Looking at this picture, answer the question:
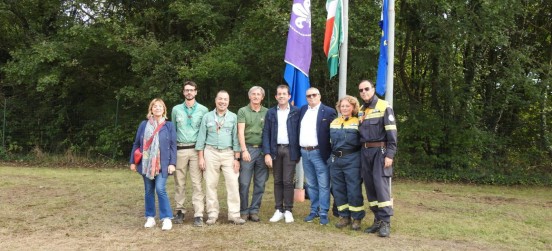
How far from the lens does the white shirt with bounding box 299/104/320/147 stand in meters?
6.09

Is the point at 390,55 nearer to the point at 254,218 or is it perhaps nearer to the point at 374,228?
the point at 374,228

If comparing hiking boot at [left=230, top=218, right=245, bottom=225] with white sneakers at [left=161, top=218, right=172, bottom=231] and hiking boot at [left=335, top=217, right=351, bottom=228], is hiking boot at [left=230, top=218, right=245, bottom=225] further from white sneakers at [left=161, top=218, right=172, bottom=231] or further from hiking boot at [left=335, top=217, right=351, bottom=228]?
hiking boot at [left=335, top=217, right=351, bottom=228]

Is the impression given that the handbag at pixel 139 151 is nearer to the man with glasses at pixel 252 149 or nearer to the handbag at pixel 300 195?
the man with glasses at pixel 252 149

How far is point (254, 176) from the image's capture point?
20.8 feet

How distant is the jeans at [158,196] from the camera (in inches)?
228

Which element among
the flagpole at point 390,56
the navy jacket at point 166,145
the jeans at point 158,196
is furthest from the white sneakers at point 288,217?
the flagpole at point 390,56

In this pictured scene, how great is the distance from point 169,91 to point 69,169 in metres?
3.38

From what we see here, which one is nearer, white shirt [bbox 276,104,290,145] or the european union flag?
white shirt [bbox 276,104,290,145]

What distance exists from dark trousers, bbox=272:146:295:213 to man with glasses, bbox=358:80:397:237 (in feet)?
3.20

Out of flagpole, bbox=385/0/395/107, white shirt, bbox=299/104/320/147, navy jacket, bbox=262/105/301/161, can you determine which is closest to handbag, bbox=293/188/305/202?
navy jacket, bbox=262/105/301/161

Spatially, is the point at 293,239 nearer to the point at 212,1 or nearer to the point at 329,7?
the point at 329,7

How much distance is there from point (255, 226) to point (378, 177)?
5.32 ft

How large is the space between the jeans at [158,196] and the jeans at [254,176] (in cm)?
95

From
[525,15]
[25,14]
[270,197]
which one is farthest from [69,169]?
[525,15]
